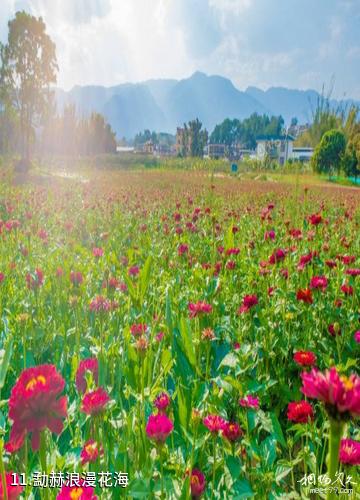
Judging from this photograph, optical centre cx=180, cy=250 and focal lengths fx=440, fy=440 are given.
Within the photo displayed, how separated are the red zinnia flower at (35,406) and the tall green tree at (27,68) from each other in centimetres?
1309

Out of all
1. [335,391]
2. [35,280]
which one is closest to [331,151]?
[35,280]

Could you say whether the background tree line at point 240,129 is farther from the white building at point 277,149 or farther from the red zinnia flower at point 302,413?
the red zinnia flower at point 302,413

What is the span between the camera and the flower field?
26.8 inches

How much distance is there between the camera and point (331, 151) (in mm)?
22578

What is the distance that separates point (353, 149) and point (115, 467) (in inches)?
907

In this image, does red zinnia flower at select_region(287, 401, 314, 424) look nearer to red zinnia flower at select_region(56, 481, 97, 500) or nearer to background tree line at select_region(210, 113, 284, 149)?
red zinnia flower at select_region(56, 481, 97, 500)

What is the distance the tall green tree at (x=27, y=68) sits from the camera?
12.5 metres

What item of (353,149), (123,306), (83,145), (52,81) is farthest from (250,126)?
(123,306)

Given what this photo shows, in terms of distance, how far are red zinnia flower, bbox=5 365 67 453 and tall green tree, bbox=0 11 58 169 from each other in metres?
13.1

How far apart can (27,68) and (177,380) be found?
13601 mm

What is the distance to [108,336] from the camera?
4.67 feet

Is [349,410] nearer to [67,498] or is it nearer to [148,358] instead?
[67,498]

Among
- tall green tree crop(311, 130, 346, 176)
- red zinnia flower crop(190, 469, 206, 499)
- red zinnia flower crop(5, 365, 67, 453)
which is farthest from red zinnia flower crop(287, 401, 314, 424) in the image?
tall green tree crop(311, 130, 346, 176)

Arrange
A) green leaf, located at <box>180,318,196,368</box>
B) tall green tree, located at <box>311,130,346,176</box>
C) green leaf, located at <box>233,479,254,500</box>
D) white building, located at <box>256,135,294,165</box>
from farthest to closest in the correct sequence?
1. tall green tree, located at <box>311,130,346,176</box>
2. white building, located at <box>256,135,294,165</box>
3. green leaf, located at <box>180,318,196,368</box>
4. green leaf, located at <box>233,479,254,500</box>
